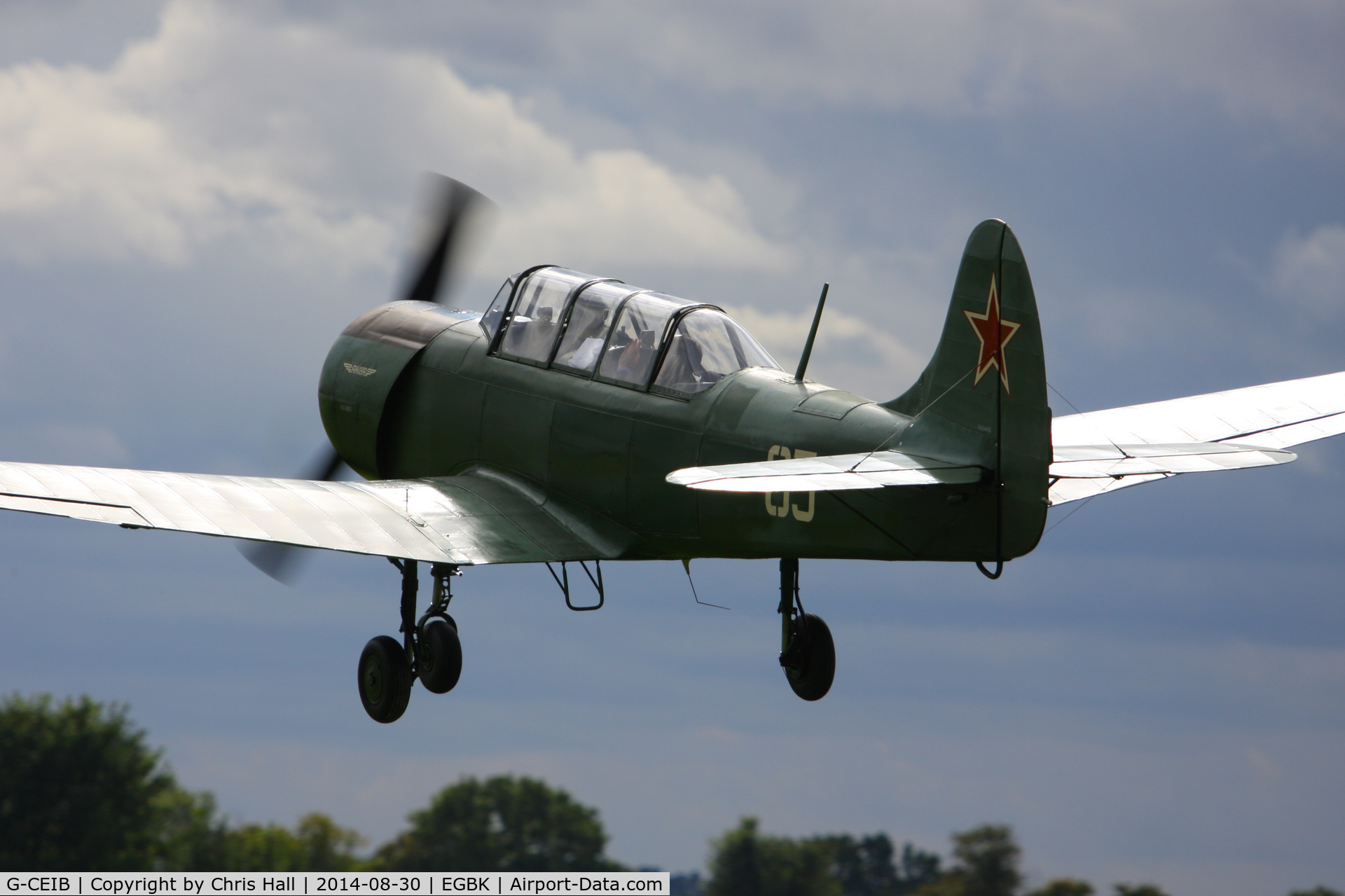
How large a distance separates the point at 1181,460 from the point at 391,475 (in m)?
7.31

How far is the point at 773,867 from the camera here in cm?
1515

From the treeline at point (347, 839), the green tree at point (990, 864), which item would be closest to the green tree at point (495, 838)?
the treeline at point (347, 839)

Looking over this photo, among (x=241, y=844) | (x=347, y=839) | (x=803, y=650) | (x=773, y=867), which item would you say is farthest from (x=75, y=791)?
(x=803, y=650)

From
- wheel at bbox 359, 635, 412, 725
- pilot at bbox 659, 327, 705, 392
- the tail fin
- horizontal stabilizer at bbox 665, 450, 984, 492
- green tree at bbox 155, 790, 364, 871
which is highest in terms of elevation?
pilot at bbox 659, 327, 705, 392

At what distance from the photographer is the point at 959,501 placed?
26.2 ft

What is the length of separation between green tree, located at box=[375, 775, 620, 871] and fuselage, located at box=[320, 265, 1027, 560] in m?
7.72

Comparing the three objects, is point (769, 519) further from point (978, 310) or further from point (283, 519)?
point (283, 519)

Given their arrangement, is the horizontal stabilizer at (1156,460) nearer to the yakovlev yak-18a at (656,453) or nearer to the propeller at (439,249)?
the yakovlev yak-18a at (656,453)

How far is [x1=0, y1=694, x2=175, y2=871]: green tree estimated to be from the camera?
28656 mm

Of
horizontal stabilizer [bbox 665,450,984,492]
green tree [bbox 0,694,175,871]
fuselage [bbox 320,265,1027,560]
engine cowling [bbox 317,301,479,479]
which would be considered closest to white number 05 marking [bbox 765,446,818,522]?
fuselage [bbox 320,265,1027,560]

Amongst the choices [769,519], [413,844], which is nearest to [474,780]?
[413,844]

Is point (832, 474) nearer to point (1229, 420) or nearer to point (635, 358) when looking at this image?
point (635, 358)
